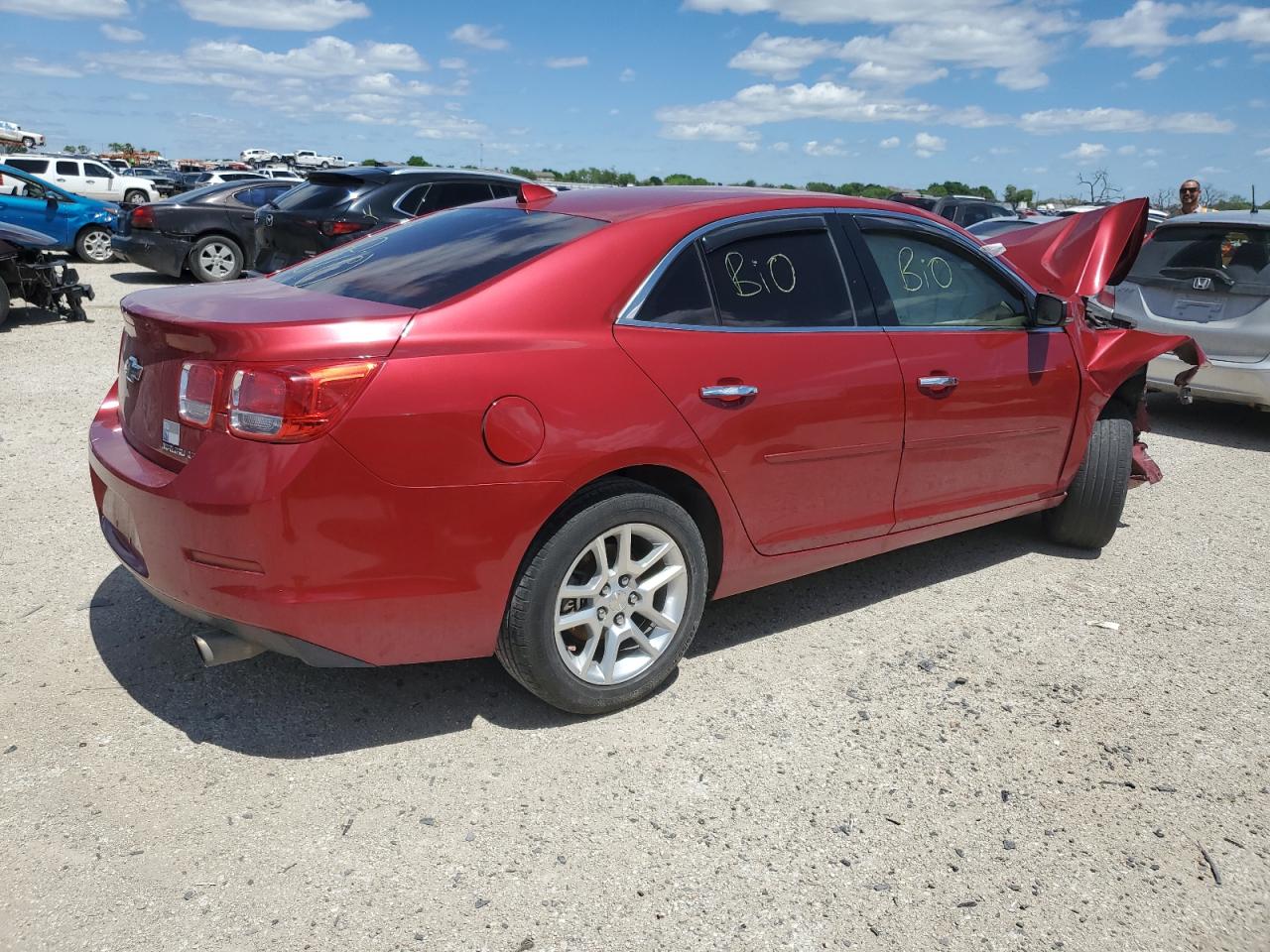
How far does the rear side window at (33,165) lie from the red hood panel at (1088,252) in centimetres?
2851

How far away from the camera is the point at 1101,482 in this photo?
4891 millimetres

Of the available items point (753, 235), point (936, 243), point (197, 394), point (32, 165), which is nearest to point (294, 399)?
point (197, 394)

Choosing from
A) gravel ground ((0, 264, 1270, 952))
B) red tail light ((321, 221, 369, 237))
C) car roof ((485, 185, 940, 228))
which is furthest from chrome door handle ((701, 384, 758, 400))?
red tail light ((321, 221, 369, 237))

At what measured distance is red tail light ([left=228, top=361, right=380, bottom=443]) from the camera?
2670 mm

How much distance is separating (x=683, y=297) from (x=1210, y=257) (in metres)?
6.27

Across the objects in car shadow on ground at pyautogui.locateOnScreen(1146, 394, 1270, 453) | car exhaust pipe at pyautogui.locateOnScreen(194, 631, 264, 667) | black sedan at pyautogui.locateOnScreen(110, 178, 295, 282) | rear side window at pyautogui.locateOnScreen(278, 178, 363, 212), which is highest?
rear side window at pyautogui.locateOnScreen(278, 178, 363, 212)

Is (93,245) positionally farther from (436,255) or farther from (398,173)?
(436,255)

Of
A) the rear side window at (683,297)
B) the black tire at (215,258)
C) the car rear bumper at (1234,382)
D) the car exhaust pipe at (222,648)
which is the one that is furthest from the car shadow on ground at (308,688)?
the black tire at (215,258)

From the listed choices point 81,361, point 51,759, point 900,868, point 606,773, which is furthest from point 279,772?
point 81,361

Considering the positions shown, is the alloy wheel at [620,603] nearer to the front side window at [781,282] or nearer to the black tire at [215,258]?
the front side window at [781,282]

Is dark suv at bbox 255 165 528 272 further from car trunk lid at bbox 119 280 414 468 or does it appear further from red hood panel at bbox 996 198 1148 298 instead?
car trunk lid at bbox 119 280 414 468

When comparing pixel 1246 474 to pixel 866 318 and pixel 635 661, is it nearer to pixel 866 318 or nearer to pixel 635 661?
pixel 866 318

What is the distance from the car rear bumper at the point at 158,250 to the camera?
1320cm

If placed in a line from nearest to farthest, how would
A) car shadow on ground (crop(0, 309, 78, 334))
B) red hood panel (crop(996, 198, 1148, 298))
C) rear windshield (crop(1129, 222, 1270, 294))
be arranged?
red hood panel (crop(996, 198, 1148, 298)), rear windshield (crop(1129, 222, 1270, 294)), car shadow on ground (crop(0, 309, 78, 334))
